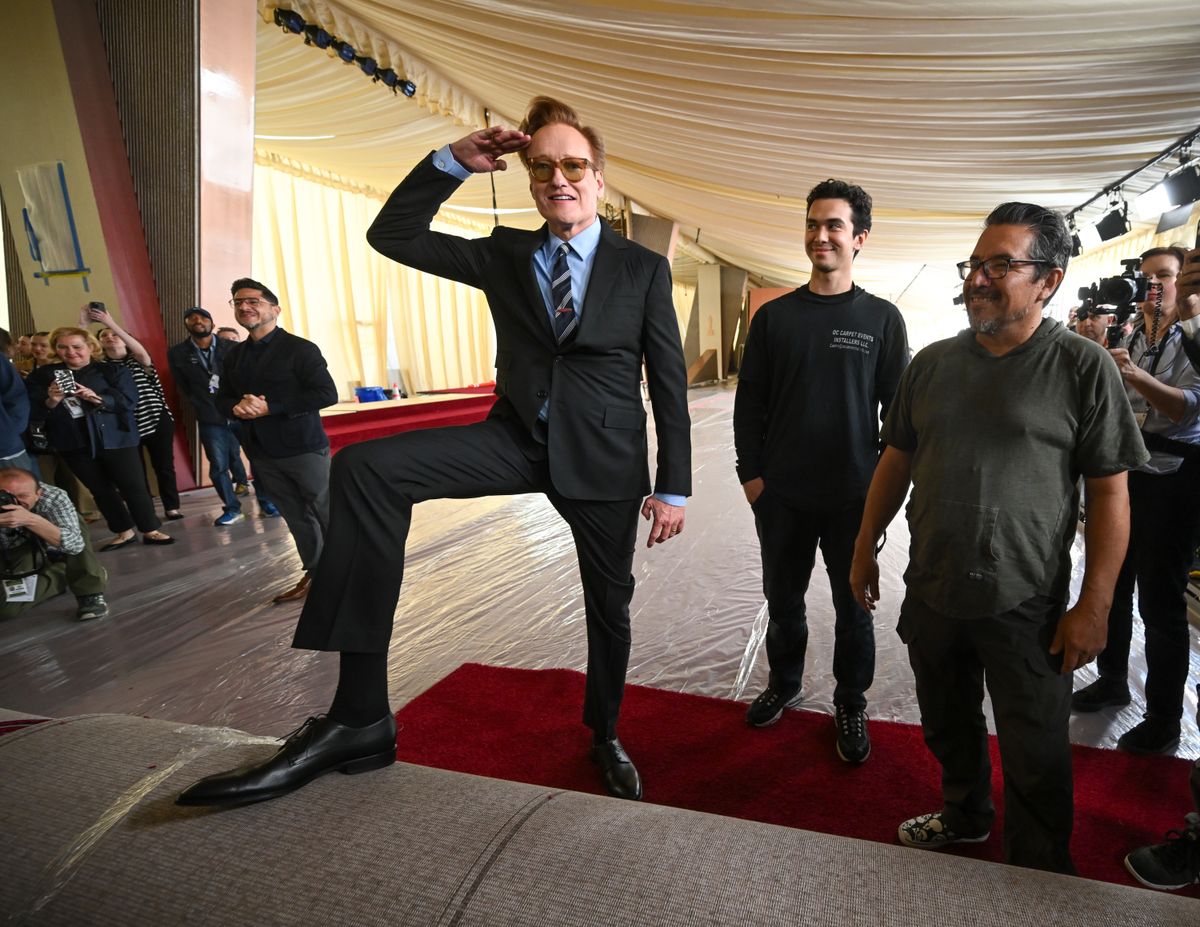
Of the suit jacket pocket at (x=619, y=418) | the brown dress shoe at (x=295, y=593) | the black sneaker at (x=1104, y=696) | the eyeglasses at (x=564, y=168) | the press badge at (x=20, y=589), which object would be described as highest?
the eyeglasses at (x=564, y=168)

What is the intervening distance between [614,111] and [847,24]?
2917 mm

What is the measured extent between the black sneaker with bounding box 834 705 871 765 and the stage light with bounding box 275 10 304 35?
6499 millimetres

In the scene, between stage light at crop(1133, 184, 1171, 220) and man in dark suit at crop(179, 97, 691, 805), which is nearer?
man in dark suit at crop(179, 97, 691, 805)

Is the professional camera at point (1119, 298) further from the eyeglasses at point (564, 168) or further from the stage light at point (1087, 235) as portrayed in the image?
the stage light at point (1087, 235)

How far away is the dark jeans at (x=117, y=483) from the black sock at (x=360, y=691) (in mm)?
4009

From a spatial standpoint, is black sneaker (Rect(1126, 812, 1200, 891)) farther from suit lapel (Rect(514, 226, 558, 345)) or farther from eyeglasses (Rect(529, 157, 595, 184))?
eyeglasses (Rect(529, 157, 595, 184))

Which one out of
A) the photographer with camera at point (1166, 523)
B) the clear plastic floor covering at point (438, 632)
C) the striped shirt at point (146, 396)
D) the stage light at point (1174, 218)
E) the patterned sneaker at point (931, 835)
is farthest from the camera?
the stage light at point (1174, 218)

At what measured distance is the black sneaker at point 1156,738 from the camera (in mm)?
1748

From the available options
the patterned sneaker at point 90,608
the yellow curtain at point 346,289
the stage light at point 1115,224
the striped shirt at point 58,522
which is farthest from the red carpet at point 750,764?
the yellow curtain at point 346,289

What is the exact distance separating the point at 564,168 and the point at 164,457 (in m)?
4.91

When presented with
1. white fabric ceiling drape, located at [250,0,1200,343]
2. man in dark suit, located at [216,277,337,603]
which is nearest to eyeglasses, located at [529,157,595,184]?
man in dark suit, located at [216,277,337,603]

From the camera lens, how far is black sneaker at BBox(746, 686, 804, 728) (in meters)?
1.95

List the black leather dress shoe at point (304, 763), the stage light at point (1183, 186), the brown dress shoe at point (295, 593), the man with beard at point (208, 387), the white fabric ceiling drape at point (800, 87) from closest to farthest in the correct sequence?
1. the black leather dress shoe at point (304, 763)
2. the brown dress shoe at point (295, 593)
3. the white fabric ceiling drape at point (800, 87)
4. the man with beard at point (208, 387)
5. the stage light at point (1183, 186)

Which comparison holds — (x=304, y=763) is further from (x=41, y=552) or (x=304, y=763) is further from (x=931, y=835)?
(x=41, y=552)
